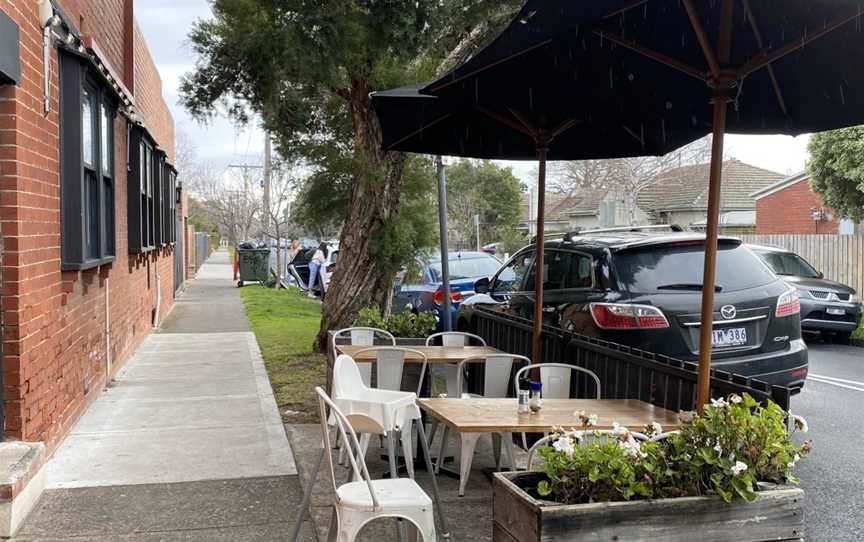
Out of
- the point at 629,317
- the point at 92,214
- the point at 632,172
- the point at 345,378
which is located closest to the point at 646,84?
the point at 629,317

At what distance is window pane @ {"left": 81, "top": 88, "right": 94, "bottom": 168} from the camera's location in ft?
23.5

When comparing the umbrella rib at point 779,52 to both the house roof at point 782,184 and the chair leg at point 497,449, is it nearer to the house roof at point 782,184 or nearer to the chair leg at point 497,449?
the chair leg at point 497,449

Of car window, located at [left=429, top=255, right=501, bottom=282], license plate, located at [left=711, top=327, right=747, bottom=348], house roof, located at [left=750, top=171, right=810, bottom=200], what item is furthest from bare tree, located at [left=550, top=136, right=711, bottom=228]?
license plate, located at [left=711, top=327, right=747, bottom=348]

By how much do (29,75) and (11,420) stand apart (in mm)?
2139

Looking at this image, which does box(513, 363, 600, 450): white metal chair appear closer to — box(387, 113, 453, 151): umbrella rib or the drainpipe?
box(387, 113, 453, 151): umbrella rib

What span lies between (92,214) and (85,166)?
652 millimetres

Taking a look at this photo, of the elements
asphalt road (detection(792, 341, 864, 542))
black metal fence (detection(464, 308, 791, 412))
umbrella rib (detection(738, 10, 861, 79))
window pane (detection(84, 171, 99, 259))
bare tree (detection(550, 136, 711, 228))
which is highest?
bare tree (detection(550, 136, 711, 228))

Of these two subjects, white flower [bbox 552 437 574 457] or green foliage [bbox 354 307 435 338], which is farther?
green foliage [bbox 354 307 435 338]

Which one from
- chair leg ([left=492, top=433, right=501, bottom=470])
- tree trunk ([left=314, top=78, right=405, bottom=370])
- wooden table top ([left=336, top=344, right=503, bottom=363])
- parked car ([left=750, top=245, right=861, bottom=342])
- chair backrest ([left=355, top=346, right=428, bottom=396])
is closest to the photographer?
chair leg ([left=492, top=433, right=501, bottom=470])

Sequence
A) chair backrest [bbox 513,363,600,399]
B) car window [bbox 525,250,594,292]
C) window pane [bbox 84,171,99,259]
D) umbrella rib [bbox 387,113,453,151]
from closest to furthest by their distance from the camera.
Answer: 1. chair backrest [bbox 513,363,600,399]
2. umbrella rib [bbox 387,113,453,151]
3. car window [bbox 525,250,594,292]
4. window pane [bbox 84,171,99,259]

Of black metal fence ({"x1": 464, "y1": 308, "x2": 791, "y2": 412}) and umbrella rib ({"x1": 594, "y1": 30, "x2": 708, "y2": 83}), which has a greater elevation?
umbrella rib ({"x1": 594, "y1": 30, "x2": 708, "y2": 83})

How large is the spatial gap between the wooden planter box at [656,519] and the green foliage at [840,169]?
14.7 metres

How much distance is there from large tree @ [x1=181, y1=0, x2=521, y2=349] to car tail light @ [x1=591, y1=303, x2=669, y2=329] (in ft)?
12.8

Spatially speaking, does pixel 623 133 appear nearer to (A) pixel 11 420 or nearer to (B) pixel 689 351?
(B) pixel 689 351
